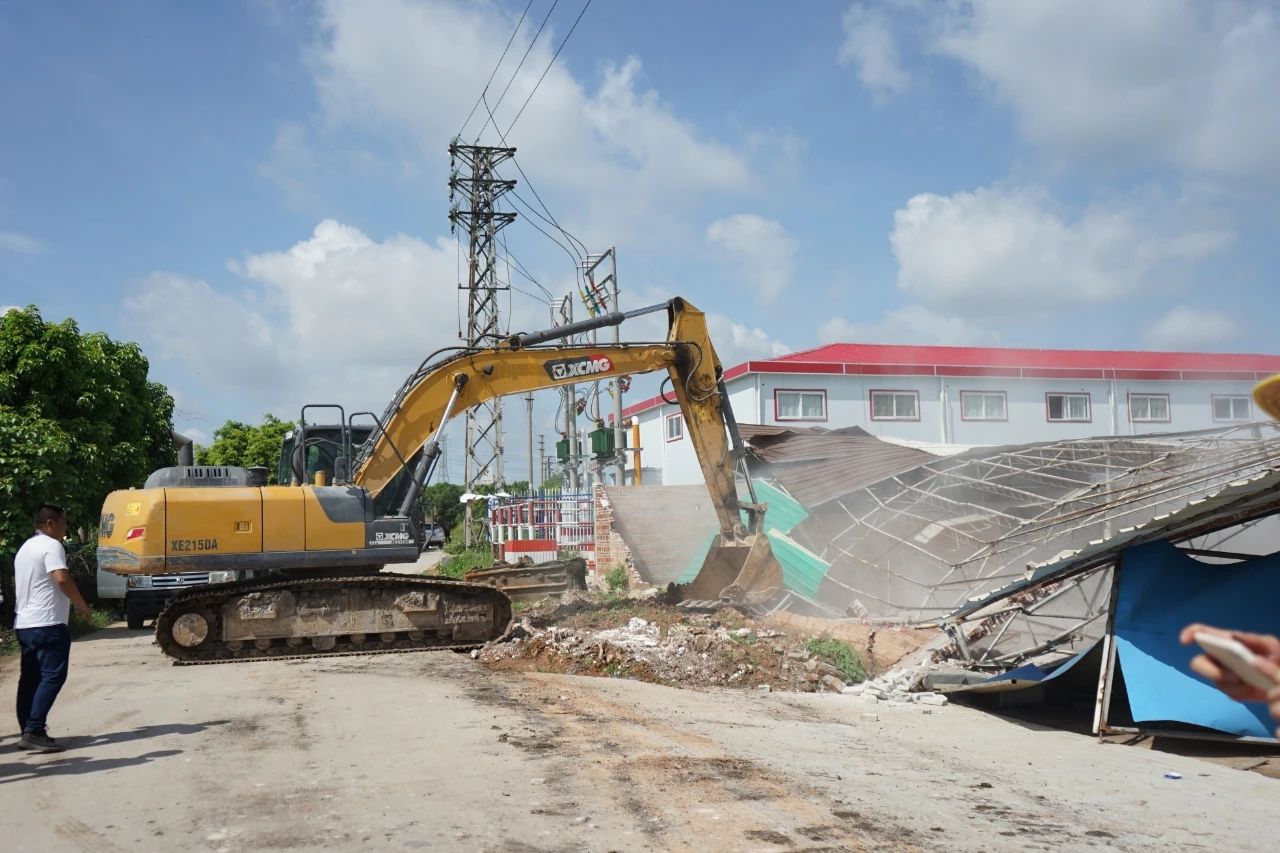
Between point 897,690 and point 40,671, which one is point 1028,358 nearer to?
point 897,690

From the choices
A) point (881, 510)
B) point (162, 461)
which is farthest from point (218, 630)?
point (162, 461)

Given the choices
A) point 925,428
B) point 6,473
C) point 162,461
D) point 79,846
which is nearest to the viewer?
point 79,846

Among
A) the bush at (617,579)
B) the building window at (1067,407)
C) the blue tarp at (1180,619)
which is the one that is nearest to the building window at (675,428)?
the building window at (1067,407)

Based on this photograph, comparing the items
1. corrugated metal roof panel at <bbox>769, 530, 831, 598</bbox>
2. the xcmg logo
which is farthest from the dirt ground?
the xcmg logo

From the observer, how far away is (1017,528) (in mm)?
10461

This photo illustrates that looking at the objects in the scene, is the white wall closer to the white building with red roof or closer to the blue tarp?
the white building with red roof

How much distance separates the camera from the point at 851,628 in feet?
37.7

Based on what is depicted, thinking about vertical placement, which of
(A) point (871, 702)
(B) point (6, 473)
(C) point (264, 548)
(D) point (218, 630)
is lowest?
(A) point (871, 702)

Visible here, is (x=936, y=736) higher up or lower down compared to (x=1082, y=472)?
lower down

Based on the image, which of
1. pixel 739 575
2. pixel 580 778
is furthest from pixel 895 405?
pixel 580 778

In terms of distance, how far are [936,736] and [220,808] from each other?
537cm

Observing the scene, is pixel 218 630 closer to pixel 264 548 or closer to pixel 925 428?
pixel 264 548

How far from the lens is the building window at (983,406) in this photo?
105 feet

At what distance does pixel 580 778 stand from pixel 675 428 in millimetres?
28951
